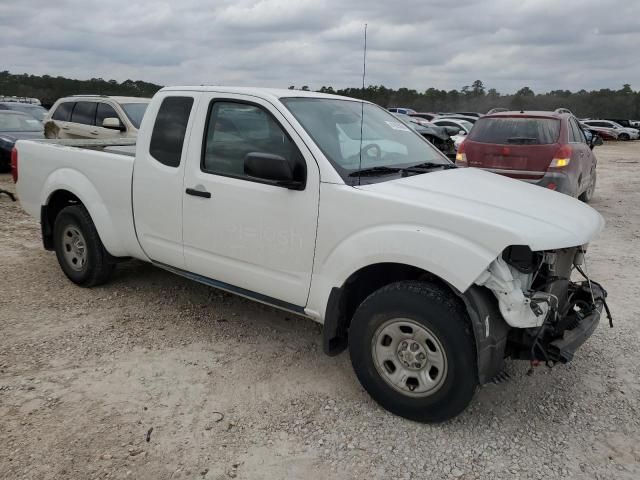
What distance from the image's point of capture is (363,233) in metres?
3.14

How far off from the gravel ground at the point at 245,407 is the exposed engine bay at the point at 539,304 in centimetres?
52

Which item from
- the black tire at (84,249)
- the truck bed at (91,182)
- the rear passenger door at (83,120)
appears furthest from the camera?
the rear passenger door at (83,120)

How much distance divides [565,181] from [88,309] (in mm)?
6459

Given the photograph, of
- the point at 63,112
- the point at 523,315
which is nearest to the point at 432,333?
the point at 523,315

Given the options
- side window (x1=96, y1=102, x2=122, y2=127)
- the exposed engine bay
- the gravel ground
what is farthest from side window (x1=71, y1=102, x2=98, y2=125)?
the exposed engine bay

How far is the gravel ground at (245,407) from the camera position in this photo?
2791 millimetres

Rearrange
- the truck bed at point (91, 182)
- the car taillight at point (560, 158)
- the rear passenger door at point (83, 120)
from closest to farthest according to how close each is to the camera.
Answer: the truck bed at point (91, 182) → the car taillight at point (560, 158) → the rear passenger door at point (83, 120)

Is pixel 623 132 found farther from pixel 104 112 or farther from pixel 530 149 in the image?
pixel 104 112

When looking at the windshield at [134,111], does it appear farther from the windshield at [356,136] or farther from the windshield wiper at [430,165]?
the windshield wiper at [430,165]

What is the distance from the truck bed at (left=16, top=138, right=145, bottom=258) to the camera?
4504mm

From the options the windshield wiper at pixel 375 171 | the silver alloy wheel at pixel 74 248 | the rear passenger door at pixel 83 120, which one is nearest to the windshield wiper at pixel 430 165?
the windshield wiper at pixel 375 171

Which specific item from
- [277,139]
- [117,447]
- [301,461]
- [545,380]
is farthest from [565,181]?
[117,447]

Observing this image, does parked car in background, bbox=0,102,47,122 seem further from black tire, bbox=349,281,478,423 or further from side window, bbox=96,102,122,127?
black tire, bbox=349,281,478,423

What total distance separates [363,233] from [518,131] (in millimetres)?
5823
